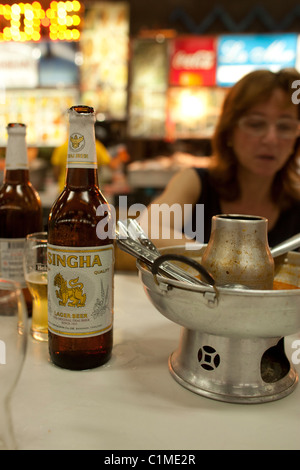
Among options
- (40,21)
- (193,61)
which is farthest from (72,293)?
(40,21)

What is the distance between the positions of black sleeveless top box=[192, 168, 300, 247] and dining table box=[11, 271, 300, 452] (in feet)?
3.38

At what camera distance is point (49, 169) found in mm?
3871

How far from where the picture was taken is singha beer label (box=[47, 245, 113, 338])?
561mm

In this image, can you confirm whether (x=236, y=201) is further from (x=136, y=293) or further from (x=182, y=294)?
(x=182, y=294)

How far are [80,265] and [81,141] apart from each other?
7.1 inches

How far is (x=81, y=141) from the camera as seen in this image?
1.90 feet

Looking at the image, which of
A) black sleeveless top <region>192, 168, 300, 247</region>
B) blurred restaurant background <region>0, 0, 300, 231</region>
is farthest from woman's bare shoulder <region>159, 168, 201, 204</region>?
blurred restaurant background <region>0, 0, 300, 231</region>

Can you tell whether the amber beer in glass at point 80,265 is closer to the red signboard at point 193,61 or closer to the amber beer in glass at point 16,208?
the amber beer in glass at point 16,208

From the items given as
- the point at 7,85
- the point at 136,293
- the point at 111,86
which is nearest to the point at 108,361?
the point at 136,293

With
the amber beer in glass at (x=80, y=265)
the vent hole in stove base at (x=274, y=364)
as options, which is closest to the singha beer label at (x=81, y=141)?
the amber beer in glass at (x=80, y=265)

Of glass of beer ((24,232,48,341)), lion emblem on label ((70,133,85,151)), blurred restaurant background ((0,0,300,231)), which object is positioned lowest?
glass of beer ((24,232,48,341))

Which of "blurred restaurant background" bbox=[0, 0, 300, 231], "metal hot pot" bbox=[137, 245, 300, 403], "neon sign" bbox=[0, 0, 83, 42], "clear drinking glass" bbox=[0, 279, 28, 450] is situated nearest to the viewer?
"clear drinking glass" bbox=[0, 279, 28, 450]

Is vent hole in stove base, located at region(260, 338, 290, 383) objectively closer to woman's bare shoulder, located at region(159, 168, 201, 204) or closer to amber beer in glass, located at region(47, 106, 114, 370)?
amber beer in glass, located at region(47, 106, 114, 370)

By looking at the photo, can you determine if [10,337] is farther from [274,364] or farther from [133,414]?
[274,364]
